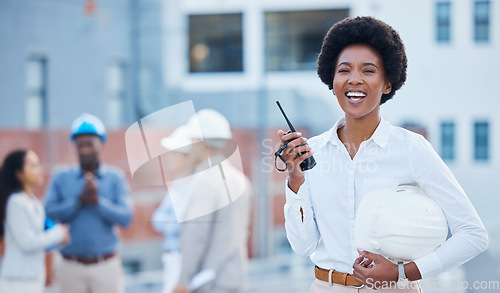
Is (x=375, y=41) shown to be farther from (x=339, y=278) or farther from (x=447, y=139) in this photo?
(x=447, y=139)

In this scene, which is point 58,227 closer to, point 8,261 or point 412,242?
point 8,261

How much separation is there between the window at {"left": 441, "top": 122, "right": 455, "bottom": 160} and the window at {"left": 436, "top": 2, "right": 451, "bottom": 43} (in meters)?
1.00

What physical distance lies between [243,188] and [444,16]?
5.11 m

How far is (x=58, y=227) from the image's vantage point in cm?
359

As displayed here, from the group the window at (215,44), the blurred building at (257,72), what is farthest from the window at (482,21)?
the window at (215,44)

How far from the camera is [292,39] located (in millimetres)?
13688

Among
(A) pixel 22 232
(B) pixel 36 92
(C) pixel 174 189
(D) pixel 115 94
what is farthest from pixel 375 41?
(D) pixel 115 94

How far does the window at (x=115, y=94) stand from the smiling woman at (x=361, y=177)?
8.76m

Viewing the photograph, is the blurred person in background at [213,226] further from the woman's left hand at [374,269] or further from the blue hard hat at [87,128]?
the woman's left hand at [374,269]

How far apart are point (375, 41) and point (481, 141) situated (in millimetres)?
5363

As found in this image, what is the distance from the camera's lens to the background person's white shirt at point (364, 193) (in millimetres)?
1612

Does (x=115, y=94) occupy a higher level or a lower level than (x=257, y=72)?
lower

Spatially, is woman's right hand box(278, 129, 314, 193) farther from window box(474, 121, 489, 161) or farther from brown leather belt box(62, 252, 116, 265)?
window box(474, 121, 489, 161)

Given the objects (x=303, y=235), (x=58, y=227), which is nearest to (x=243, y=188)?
(x=58, y=227)
